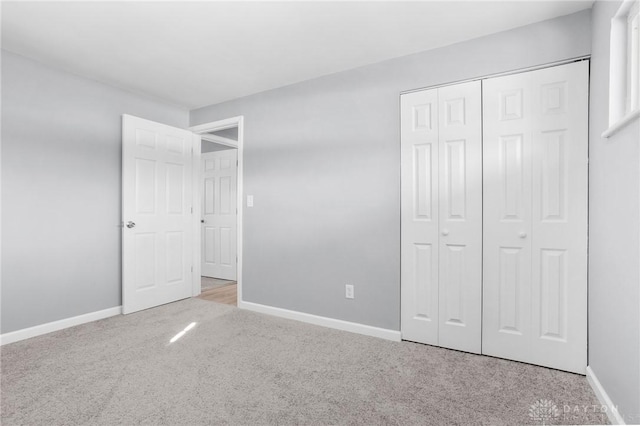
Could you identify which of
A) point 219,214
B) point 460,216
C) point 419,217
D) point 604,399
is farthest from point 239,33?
point 219,214

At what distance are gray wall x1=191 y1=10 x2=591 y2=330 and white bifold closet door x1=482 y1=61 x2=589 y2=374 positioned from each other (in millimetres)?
270

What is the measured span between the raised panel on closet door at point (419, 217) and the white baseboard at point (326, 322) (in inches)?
5.9

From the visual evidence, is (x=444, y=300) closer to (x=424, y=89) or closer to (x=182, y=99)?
(x=424, y=89)

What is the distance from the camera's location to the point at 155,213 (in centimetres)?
370

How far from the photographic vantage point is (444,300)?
2555 millimetres

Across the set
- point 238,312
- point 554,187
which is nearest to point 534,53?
point 554,187

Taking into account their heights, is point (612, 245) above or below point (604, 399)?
above

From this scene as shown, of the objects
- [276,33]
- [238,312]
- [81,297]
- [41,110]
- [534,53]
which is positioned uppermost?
→ [276,33]

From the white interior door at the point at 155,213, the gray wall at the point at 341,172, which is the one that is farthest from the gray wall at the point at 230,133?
the gray wall at the point at 341,172

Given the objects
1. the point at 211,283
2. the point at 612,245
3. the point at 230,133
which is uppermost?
the point at 230,133

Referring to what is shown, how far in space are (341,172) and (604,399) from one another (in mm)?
2281

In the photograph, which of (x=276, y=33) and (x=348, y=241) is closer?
(x=276, y=33)

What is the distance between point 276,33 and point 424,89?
1.22 m

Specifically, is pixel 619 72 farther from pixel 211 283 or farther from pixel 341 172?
pixel 211 283
